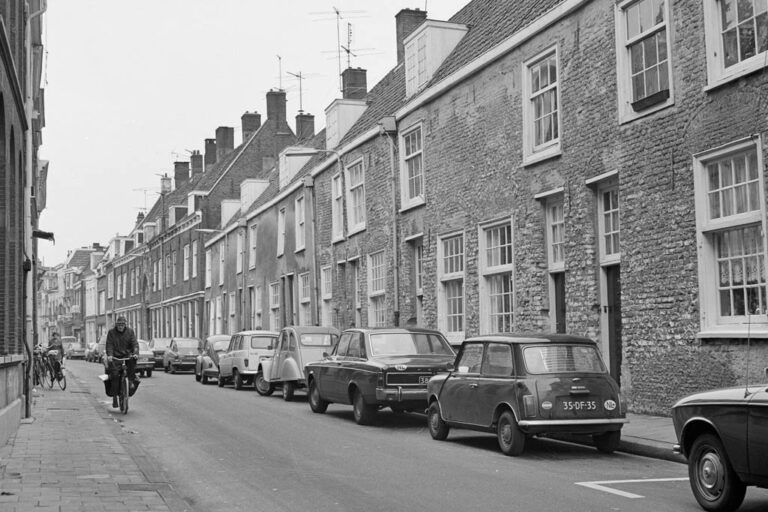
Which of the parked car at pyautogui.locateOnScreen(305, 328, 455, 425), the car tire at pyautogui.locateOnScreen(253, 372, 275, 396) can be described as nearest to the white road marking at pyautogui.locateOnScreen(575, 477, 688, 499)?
the parked car at pyautogui.locateOnScreen(305, 328, 455, 425)

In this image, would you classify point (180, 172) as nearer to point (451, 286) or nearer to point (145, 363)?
point (145, 363)

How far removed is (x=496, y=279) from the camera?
19.2 meters

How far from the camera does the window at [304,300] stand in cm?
3225

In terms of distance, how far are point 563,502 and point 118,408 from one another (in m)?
12.7

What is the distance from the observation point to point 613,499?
808cm

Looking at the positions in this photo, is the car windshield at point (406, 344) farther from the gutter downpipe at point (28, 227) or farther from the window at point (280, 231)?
the window at point (280, 231)

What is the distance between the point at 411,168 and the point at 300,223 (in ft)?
34.3

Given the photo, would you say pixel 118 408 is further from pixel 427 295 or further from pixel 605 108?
pixel 605 108

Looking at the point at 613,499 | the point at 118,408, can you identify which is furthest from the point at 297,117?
the point at 613,499

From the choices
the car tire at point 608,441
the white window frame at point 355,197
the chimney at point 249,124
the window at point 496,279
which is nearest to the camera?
the car tire at point 608,441

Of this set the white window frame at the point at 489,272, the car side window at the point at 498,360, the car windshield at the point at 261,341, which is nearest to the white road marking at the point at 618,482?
the car side window at the point at 498,360

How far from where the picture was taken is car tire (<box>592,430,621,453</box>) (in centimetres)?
1123

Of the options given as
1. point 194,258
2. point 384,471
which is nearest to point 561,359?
point 384,471

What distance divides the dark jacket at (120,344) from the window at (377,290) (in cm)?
925
